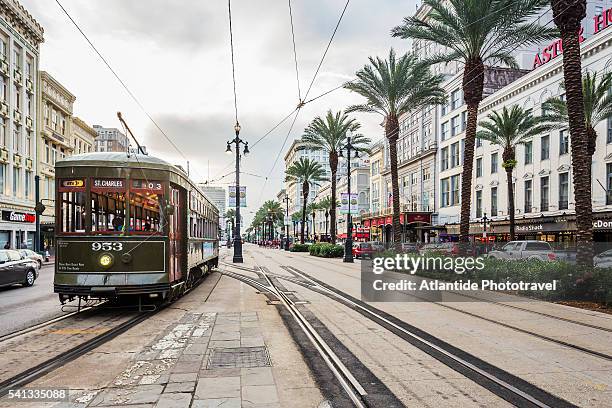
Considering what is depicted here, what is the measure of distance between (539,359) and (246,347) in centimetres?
448

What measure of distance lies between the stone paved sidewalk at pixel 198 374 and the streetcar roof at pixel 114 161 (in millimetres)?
3755

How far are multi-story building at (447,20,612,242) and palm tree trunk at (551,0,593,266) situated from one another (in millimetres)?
20920

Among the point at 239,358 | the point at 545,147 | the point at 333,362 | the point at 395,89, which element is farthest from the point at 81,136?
the point at 333,362

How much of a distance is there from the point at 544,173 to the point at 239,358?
129 ft

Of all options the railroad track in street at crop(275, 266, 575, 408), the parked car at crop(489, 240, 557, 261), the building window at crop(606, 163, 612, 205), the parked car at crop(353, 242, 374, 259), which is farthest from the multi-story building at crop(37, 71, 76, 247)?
the building window at crop(606, 163, 612, 205)

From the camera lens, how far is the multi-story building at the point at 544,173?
34.2 meters

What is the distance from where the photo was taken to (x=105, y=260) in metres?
10.8

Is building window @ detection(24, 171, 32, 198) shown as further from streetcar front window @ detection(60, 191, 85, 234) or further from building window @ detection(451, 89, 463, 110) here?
building window @ detection(451, 89, 463, 110)

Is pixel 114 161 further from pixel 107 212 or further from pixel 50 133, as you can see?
pixel 50 133

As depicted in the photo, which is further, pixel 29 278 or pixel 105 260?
pixel 29 278

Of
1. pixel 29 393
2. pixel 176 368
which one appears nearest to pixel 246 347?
pixel 176 368

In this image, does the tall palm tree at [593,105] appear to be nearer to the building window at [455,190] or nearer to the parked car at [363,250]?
the parked car at [363,250]

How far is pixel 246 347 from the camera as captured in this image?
8266mm

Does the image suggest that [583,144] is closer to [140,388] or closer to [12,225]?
[140,388]
